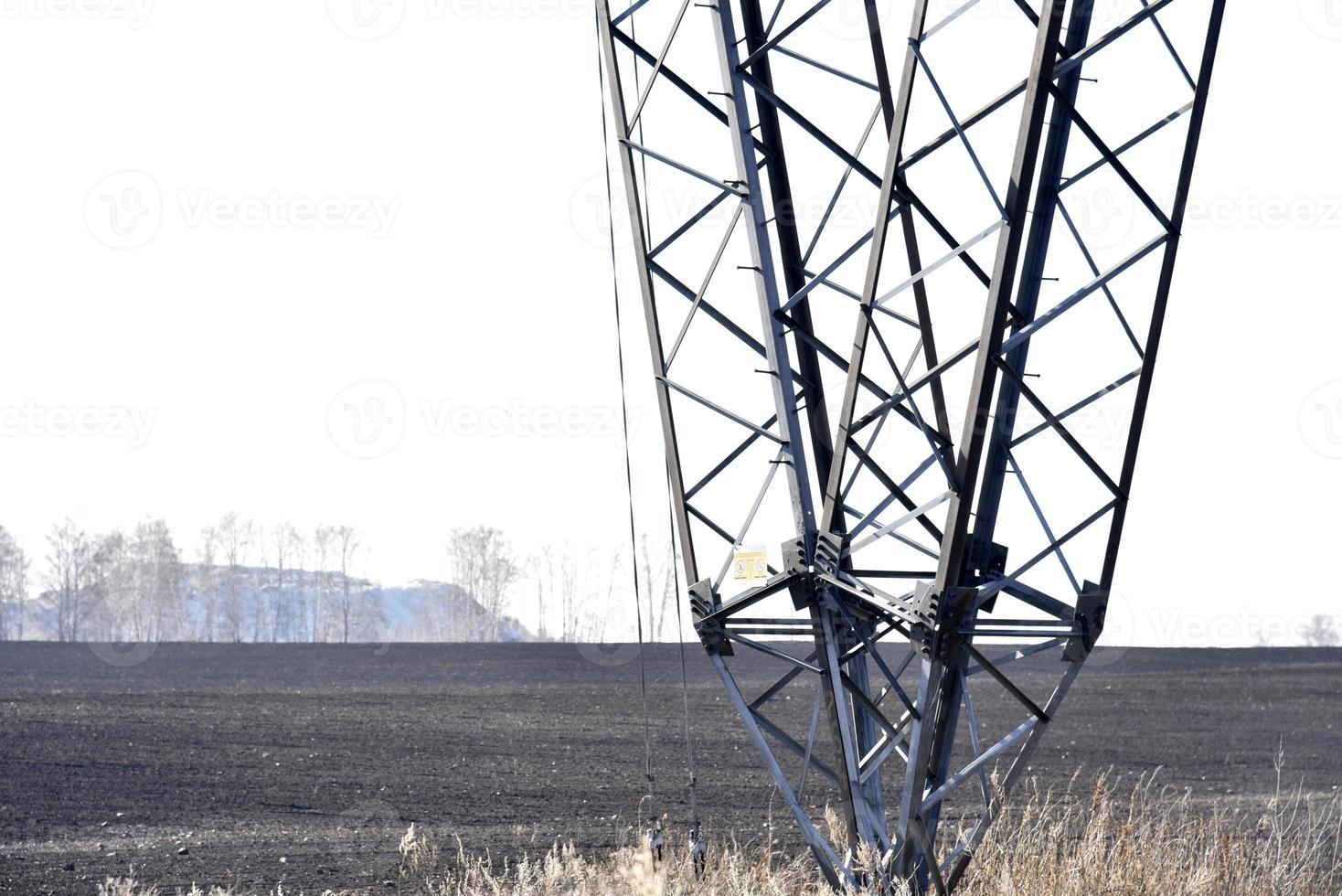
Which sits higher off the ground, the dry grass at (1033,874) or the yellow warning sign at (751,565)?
the yellow warning sign at (751,565)

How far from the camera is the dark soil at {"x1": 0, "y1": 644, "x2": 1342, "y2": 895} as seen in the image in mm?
13453

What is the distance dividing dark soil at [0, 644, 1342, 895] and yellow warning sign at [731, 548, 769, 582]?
15.4ft

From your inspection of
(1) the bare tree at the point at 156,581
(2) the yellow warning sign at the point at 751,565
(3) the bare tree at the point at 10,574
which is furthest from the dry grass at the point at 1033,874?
(3) the bare tree at the point at 10,574

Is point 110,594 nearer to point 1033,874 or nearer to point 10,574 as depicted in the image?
point 10,574

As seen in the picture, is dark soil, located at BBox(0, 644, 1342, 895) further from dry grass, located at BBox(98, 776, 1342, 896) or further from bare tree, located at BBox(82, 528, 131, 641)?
bare tree, located at BBox(82, 528, 131, 641)

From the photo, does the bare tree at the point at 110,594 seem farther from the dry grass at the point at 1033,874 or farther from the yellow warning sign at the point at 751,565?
the yellow warning sign at the point at 751,565

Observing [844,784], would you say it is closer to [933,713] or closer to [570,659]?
[933,713]

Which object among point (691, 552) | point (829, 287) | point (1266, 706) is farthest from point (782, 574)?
point (1266, 706)

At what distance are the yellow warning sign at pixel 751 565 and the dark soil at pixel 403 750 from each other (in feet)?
15.4

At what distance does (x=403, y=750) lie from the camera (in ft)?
63.3

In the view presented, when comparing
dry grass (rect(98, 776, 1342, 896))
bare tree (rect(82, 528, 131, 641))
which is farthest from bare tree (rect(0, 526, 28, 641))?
dry grass (rect(98, 776, 1342, 896))

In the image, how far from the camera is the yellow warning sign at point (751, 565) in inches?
383

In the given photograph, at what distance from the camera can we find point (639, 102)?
10156 mm

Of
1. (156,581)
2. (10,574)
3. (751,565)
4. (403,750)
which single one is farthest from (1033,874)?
(10,574)
